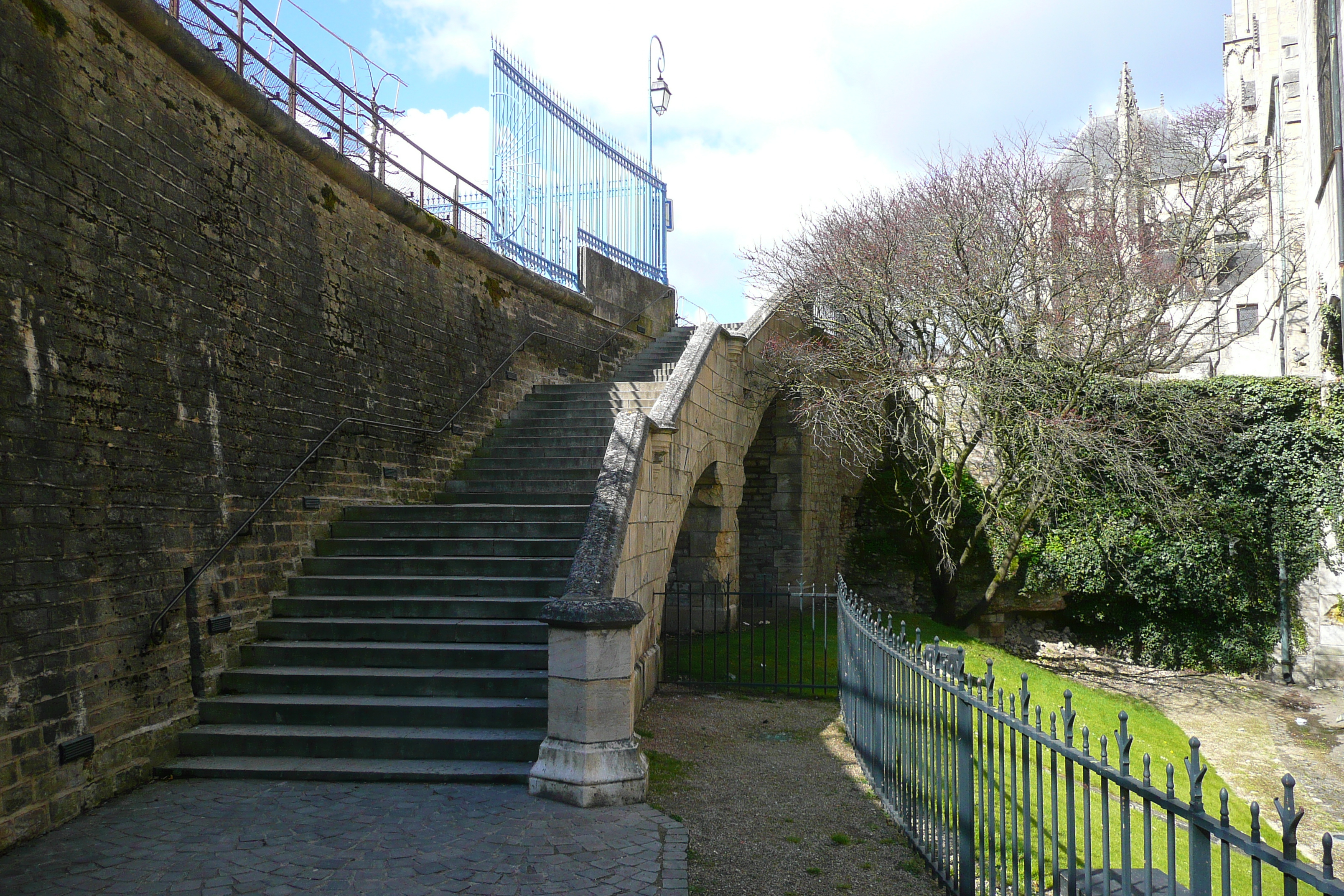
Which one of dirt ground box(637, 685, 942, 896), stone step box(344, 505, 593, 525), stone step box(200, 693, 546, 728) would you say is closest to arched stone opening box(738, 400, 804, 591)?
dirt ground box(637, 685, 942, 896)

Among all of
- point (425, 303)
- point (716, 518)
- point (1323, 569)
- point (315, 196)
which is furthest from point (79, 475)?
point (1323, 569)

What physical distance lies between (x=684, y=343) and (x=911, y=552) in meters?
5.70

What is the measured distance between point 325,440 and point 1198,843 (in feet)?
24.3

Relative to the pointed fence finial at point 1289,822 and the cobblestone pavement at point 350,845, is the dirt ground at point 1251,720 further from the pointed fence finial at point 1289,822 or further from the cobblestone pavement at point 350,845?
the pointed fence finial at point 1289,822

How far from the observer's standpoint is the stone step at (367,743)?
18.6 ft

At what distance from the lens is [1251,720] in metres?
11.6

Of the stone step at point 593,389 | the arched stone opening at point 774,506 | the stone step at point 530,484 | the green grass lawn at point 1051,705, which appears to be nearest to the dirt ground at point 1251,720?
the green grass lawn at point 1051,705

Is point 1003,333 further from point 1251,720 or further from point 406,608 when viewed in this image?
point 406,608

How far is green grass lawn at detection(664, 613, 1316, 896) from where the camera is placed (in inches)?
249

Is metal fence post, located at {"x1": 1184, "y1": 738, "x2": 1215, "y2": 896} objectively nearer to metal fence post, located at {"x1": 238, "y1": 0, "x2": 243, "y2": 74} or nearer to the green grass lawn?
the green grass lawn

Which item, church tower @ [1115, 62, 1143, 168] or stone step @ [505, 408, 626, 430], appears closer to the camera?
stone step @ [505, 408, 626, 430]

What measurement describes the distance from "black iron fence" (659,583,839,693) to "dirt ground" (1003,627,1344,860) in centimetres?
420

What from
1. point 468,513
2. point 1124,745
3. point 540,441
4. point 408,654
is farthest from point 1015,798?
point 540,441

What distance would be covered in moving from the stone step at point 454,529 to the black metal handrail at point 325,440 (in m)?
0.81
